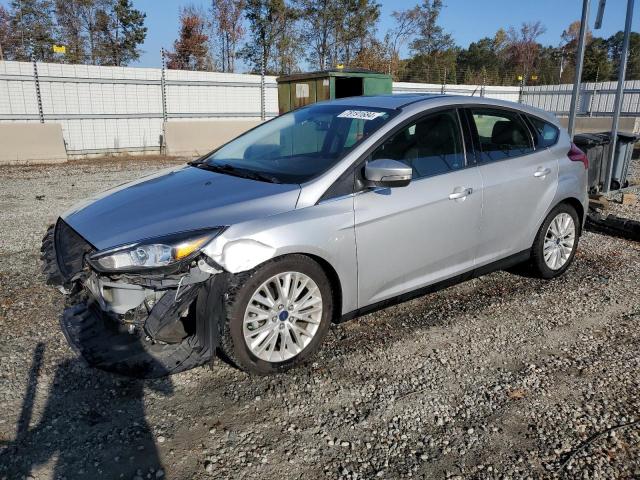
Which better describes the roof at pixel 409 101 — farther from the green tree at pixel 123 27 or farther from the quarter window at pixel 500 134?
the green tree at pixel 123 27

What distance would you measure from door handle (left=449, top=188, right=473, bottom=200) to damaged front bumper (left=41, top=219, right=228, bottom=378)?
5.98ft

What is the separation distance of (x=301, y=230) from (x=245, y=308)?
1.81 ft

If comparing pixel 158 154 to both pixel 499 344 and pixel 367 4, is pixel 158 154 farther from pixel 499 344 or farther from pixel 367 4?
pixel 367 4

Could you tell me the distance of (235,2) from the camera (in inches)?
1319

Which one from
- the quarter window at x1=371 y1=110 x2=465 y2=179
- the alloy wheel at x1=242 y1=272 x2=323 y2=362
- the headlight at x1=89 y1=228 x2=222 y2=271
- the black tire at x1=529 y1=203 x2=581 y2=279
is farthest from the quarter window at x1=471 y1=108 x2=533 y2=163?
the headlight at x1=89 y1=228 x2=222 y2=271

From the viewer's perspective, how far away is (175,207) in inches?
125

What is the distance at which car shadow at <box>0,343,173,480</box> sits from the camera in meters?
2.44

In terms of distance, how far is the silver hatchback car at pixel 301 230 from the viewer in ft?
9.32

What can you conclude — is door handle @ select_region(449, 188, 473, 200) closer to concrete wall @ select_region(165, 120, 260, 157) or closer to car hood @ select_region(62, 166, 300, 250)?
car hood @ select_region(62, 166, 300, 250)

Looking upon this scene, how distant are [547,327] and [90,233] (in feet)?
10.7

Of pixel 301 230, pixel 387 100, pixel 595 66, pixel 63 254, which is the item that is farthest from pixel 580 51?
pixel 595 66

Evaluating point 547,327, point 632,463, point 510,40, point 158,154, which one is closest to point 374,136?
point 547,327

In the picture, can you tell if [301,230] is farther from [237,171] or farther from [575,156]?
[575,156]

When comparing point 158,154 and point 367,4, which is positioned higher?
point 367,4
